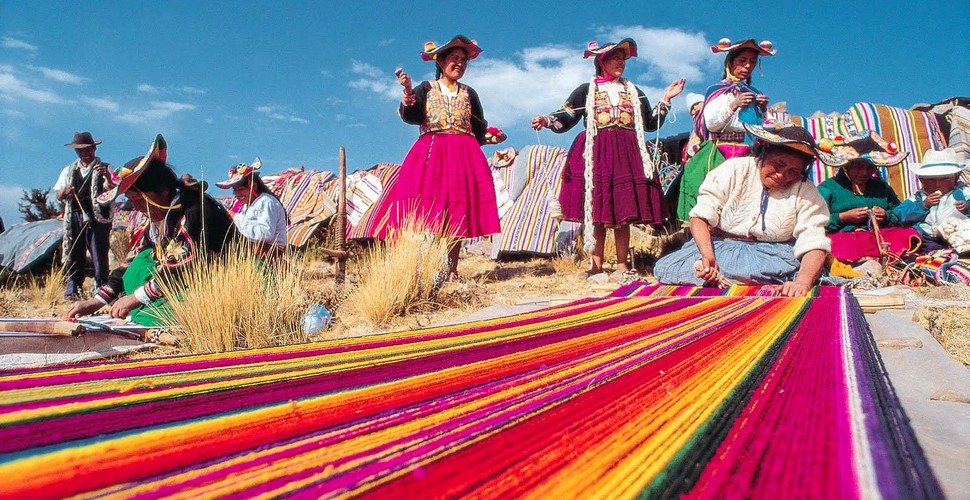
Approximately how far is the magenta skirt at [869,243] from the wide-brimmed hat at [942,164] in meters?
0.46

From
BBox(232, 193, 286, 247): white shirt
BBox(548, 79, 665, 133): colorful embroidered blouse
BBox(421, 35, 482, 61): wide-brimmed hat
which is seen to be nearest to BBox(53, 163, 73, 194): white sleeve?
BBox(232, 193, 286, 247): white shirt

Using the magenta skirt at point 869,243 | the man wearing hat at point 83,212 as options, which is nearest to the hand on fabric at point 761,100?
the magenta skirt at point 869,243

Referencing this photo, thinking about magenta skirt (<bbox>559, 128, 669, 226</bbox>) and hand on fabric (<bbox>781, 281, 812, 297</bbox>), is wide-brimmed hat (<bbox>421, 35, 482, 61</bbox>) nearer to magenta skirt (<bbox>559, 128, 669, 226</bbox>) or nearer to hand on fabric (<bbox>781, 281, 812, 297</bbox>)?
magenta skirt (<bbox>559, 128, 669, 226</bbox>)

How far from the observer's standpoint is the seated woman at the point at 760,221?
10.5ft

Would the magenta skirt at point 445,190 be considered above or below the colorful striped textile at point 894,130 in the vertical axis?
below

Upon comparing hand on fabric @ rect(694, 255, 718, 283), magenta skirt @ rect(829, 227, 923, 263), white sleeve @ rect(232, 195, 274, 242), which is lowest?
hand on fabric @ rect(694, 255, 718, 283)

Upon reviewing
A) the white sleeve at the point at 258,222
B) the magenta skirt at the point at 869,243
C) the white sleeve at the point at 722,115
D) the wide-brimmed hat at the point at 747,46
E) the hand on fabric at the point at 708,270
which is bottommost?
the hand on fabric at the point at 708,270

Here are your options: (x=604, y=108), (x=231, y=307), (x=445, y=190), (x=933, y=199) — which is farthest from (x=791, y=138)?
(x=231, y=307)

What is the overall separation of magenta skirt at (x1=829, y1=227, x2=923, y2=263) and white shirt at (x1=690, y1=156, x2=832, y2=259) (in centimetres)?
137

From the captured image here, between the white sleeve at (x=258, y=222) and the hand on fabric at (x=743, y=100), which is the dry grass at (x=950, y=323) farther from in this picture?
the white sleeve at (x=258, y=222)

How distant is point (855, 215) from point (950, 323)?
2218 mm

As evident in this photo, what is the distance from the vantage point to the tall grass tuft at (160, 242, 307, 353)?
2707mm

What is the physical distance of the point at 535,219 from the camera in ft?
21.2

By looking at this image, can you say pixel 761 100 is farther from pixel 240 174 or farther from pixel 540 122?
pixel 240 174
